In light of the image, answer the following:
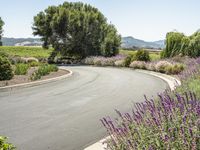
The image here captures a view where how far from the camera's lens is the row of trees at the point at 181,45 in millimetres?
36875

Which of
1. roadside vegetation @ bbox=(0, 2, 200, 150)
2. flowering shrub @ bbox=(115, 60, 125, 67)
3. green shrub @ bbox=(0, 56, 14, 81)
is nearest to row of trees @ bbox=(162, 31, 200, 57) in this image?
roadside vegetation @ bbox=(0, 2, 200, 150)

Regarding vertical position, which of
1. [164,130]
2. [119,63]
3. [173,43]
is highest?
[173,43]

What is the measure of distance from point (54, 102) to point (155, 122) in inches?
390

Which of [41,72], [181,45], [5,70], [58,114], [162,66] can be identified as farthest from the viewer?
[181,45]

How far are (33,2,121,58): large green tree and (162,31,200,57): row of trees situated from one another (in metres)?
13.9

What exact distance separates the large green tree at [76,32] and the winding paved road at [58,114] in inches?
1411

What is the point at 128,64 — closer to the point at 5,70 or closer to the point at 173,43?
the point at 173,43

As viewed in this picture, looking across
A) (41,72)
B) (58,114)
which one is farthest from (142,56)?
(58,114)

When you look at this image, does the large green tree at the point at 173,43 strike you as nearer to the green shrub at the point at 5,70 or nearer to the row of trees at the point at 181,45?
the row of trees at the point at 181,45

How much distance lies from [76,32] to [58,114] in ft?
143

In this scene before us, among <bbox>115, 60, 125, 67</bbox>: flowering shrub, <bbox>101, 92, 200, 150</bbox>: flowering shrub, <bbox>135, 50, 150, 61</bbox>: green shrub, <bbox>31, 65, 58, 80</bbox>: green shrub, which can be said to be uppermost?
<bbox>101, 92, 200, 150</bbox>: flowering shrub

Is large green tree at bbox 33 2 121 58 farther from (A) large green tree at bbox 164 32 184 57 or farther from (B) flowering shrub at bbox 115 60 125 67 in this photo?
(A) large green tree at bbox 164 32 184 57

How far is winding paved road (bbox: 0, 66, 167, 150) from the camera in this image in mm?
8673

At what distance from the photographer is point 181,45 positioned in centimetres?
3888
